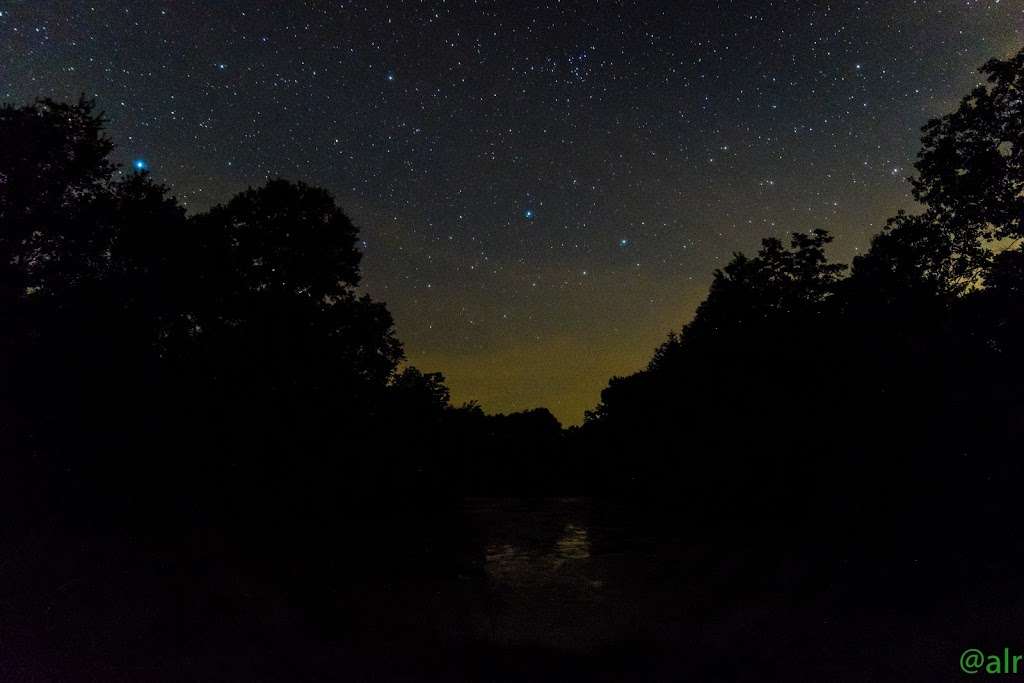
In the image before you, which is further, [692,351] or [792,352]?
[692,351]

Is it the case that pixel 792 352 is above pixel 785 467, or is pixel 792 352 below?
above

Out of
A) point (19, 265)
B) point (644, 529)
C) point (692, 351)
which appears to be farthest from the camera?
point (692, 351)

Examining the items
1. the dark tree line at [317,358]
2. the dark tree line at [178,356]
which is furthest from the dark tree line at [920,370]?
the dark tree line at [178,356]

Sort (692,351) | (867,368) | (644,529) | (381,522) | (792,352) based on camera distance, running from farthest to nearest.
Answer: (692,351)
(381,522)
(644,529)
(792,352)
(867,368)

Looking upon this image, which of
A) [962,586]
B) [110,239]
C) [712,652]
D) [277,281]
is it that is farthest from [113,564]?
[277,281]

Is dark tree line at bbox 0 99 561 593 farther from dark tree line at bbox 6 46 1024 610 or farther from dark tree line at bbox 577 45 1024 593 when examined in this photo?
dark tree line at bbox 577 45 1024 593

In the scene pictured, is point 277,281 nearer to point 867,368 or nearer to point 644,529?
point 644,529

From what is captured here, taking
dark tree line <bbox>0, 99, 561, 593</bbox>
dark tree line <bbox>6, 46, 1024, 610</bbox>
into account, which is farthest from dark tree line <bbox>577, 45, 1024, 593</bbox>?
dark tree line <bbox>0, 99, 561, 593</bbox>

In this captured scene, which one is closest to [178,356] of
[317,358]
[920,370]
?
[317,358]

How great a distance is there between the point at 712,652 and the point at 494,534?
18809 millimetres

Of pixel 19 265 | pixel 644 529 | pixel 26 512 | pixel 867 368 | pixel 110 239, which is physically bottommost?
pixel 644 529

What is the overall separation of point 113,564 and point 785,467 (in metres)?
26.4

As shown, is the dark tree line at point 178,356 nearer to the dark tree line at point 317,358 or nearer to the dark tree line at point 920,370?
the dark tree line at point 317,358

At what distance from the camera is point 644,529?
29.9 meters
